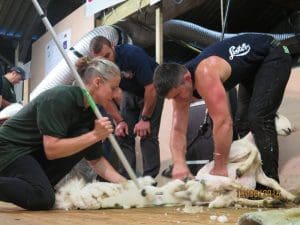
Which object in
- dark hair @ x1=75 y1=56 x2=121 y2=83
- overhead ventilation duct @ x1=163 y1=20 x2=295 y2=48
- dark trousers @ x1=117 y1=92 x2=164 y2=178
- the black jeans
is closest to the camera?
dark hair @ x1=75 y1=56 x2=121 y2=83

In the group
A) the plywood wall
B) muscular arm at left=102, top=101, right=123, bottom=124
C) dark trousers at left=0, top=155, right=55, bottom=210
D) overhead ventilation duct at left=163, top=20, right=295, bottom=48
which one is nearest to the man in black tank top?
muscular arm at left=102, top=101, right=123, bottom=124

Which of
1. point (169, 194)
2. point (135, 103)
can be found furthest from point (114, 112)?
point (169, 194)

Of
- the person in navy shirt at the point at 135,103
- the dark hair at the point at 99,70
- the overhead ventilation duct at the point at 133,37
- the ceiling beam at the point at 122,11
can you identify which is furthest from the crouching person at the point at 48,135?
the overhead ventilation duct at the point at 133,37

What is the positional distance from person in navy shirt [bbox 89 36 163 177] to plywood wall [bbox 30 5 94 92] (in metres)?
2.19

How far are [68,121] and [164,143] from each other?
1969mm

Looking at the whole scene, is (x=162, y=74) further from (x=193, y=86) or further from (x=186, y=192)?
(x=186, y=192)

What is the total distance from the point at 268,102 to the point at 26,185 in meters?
1.40

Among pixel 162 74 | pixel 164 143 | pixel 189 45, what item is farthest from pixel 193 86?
pixel 189 45

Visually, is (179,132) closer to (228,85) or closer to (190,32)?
(228,85)

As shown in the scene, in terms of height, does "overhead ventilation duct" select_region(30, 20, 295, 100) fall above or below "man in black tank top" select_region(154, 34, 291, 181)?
above

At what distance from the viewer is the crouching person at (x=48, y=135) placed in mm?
2127

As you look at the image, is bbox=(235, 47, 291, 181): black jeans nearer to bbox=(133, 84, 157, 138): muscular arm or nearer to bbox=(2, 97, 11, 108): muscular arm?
bbox=(133, 84, 157, 138): muscular arm

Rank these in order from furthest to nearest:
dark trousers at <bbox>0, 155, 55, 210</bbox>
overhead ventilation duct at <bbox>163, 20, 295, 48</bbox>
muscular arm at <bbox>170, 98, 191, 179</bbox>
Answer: overhead ventilation duct at <bbox>163, 20, 295, 48</bbox>, muscular arm at <bbox>170, 98, 191, 179</bbox>, dark trousers at <bbox>0, 155, 55, 210</bbox>

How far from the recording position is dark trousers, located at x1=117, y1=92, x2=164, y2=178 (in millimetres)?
3340
